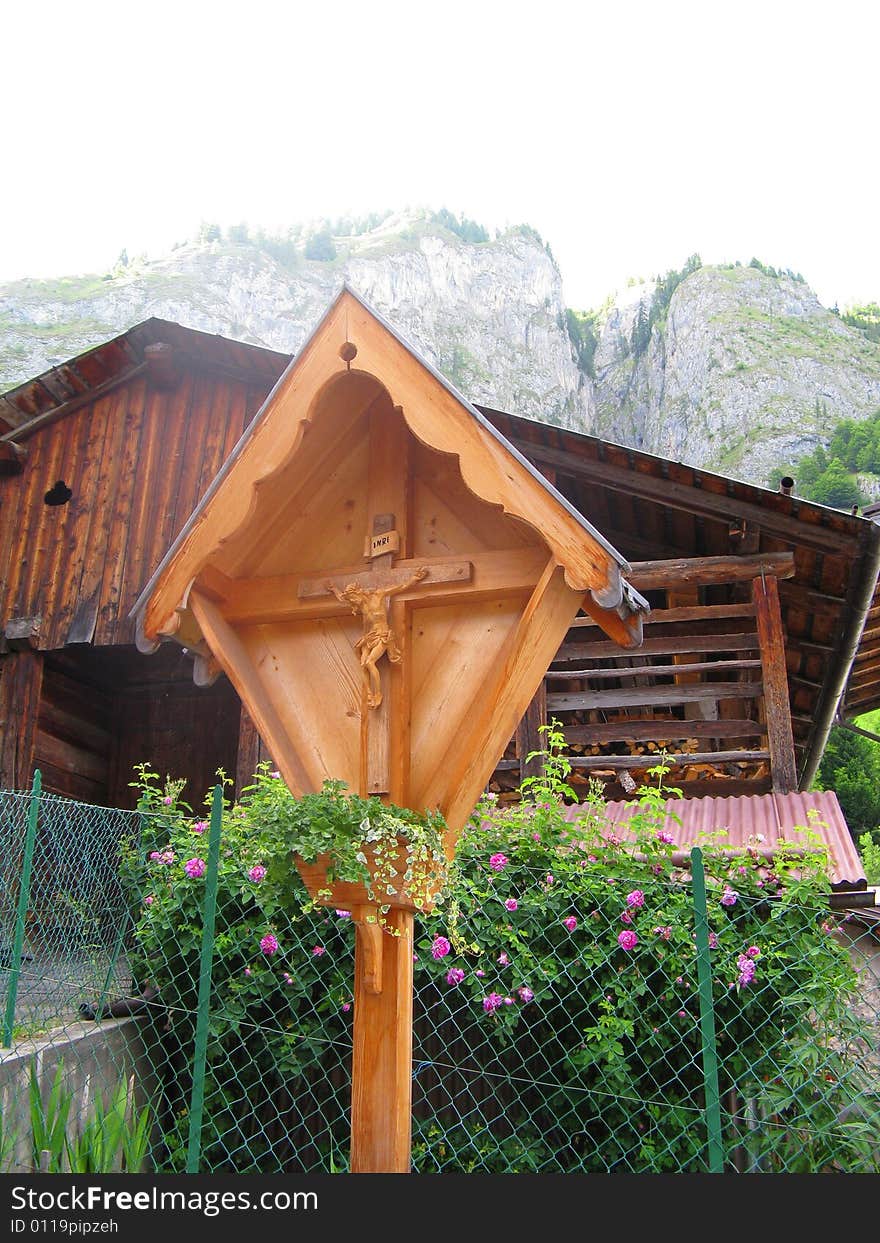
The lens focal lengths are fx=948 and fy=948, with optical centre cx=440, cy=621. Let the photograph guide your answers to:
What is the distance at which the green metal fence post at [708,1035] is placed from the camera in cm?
323

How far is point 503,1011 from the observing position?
5.40 meters

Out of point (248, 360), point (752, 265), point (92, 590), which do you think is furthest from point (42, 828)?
point (752, 265)

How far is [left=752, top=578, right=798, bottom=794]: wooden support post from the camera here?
8.40 metres

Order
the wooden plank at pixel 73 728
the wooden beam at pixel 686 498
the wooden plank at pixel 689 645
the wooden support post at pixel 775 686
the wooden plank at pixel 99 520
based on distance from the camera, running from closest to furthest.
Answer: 1. the wooden support post at pixel 775 686
2. the wooden beam at pixel 686 498
3. the wooden plank at pixel 689 645
4. the wooden plank at pixel 99 520
5. the wooden plank at pixel 73 728

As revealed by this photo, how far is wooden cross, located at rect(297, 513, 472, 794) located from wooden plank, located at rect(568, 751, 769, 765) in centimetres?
592

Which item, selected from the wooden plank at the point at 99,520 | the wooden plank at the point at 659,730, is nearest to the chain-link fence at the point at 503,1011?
the wooden plank at the point at 659,730

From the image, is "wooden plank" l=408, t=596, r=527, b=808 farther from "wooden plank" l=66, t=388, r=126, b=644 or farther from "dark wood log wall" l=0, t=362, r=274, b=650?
"wooden plank" l=66, t=388, r=126, b=644

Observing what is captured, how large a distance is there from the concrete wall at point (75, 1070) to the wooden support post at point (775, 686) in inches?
218

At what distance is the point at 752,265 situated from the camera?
91.1 meters

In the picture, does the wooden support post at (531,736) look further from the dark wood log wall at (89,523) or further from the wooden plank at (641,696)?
the dark wood log wall at (89,523)

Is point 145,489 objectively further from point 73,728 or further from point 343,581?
point 343,581

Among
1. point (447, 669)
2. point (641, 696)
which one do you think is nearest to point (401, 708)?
point (447, 669)

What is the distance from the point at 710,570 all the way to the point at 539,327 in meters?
86.5

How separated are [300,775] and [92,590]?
7143mm
